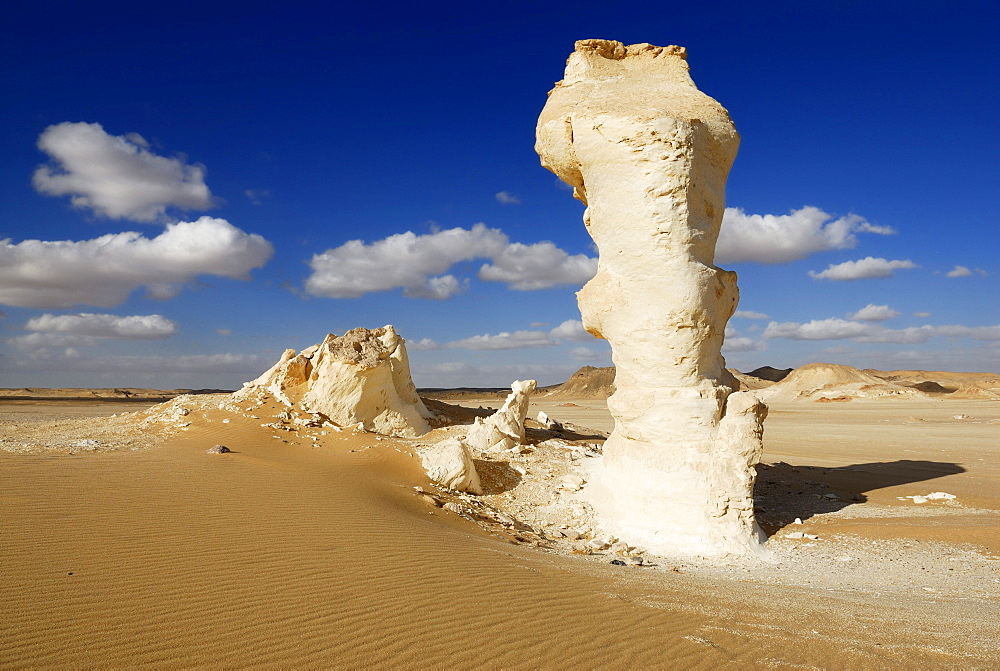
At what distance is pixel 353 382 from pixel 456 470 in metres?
4.30

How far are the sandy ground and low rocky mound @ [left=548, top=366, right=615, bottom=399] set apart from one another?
194ft

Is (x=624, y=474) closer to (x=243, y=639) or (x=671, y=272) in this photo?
(x=671, y=272)

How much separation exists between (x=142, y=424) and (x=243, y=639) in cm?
1170

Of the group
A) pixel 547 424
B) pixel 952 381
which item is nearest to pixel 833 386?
pixel 952 381

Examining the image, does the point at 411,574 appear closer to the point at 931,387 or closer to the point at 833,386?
the point at 833,386

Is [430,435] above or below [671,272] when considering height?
below

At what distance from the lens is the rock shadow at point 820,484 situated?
9781 mm

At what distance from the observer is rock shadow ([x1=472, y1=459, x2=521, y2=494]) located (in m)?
10.6

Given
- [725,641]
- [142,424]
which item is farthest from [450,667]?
[142,424]

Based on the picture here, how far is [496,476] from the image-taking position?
10.9m

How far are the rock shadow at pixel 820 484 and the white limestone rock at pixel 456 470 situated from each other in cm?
468

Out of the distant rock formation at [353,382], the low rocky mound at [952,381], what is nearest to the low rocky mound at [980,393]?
the low rocky mound at [952,381]

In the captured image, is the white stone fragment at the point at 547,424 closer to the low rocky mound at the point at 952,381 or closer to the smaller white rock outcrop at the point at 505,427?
the smaller white rock outcrop at the point at 505,427

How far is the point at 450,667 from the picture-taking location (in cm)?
355
